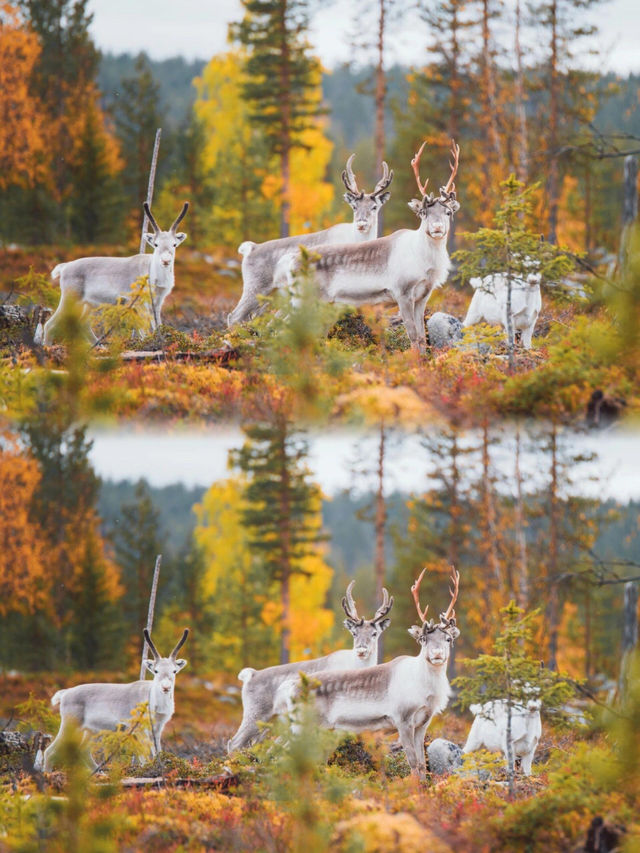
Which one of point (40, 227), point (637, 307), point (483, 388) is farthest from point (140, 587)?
point (637, 307)

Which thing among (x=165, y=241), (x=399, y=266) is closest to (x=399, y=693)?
(x=399, y=266)

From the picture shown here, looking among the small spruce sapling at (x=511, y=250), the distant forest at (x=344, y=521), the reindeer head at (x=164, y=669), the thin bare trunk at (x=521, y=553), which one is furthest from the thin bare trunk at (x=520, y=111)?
the reindeer head at (x=164, y=669)

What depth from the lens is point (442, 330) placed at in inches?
515

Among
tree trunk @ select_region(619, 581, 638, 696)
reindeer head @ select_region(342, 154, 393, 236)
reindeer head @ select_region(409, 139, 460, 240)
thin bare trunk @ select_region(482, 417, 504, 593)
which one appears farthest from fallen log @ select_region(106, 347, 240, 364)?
thin bare trunk @ select_region(482, 417, 504, 593)

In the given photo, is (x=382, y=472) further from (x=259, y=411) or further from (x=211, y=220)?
(x=211, y=220)

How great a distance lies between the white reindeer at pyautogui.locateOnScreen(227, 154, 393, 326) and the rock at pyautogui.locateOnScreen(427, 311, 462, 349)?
1261 mm

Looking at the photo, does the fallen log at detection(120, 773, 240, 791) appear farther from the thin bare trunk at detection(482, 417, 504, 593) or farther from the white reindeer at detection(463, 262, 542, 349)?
the thin bare trunk at detection(482, 417, 504, 593)

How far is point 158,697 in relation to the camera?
11344 mm

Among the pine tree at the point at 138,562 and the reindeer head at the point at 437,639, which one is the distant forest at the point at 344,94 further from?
the reindeer head at the point at 437,639

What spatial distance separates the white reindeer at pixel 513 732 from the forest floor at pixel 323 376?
276cm

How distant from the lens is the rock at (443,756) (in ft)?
39.3

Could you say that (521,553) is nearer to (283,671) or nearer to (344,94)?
(283,671)

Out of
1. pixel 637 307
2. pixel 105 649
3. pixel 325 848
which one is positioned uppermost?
pixel 637 307

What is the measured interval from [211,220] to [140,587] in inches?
330
